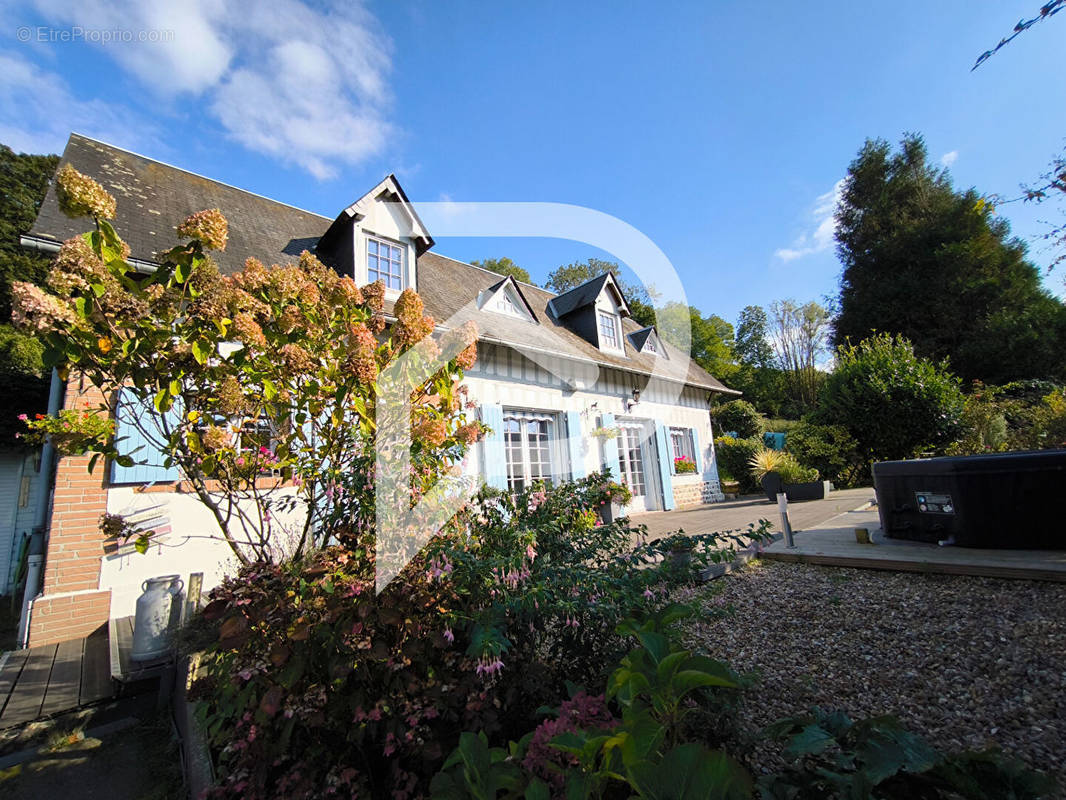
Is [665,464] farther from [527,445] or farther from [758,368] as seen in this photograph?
[758,368]

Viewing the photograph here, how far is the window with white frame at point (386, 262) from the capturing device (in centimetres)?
707

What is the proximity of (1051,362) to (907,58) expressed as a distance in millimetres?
18060

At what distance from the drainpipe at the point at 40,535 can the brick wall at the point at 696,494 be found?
10043 mm

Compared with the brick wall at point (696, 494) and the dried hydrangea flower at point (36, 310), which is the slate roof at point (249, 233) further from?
the dried hydrangea flower at point (36, 310)

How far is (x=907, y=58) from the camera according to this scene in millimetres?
4266

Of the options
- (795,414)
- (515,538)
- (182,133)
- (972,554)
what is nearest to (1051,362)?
(795,414)

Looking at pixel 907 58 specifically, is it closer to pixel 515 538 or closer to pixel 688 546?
pixel 688 546

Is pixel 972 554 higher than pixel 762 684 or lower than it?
higher

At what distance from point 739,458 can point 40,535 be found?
14.5 meters

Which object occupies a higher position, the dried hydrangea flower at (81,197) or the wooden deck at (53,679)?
the dried hydrangea flower at (81,197)

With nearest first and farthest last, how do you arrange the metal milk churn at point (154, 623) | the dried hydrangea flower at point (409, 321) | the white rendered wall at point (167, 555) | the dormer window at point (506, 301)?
the dried hydrangea flower at point (409, 321)
the metal milk churn at point (154, 623)
the white rendered wall at point (167, 555)
the dormer window at point (506, 301)

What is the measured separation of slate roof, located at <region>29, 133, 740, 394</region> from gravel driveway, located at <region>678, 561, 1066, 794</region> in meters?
5.51

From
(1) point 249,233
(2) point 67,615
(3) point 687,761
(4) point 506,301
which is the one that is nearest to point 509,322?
(4) point 506,301

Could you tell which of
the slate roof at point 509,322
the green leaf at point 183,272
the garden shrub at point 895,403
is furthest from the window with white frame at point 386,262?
the garden shrub at point 895,403
